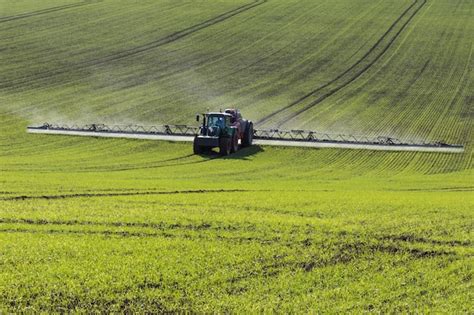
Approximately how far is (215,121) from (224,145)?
1755 mm

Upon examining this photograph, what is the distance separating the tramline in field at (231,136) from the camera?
126 ft

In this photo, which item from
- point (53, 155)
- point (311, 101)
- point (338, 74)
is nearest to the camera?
point (53, 155)

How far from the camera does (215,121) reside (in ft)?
129

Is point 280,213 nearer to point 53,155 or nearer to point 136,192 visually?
point 136,192

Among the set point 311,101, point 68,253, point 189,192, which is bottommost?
point 311,101

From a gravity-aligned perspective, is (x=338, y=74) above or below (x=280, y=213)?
below

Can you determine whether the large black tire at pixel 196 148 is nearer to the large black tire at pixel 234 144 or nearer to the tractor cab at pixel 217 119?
the tractor cab at pixel 217 119

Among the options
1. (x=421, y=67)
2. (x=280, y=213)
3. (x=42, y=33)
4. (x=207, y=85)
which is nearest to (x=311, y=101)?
(x=207, y=85)

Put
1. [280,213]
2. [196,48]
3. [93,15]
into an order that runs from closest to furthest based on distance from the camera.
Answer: [280,213]
[196,48]
[93,15]

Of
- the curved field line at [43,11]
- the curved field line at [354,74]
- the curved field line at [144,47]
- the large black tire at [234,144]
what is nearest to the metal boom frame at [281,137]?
the large black tire at [234,144]

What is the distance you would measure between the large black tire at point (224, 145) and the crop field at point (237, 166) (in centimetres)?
72

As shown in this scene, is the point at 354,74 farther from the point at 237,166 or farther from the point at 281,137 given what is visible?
the point at 237,166

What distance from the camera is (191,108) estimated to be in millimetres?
53250

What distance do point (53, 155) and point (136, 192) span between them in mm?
13682
